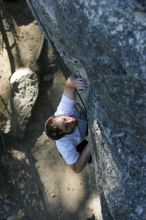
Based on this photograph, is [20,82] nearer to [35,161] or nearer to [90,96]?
[35,161]

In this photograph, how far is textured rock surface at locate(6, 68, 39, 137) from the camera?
6203 mm

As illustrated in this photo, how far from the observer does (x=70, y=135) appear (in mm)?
4434

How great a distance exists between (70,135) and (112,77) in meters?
1.53

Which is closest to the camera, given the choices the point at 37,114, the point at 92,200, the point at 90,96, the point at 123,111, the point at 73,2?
Answer: the point at 73,2

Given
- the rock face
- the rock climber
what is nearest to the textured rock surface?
the rock climber

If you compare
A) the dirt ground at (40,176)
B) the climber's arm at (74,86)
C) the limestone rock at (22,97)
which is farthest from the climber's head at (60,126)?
the limestone rock at (22,97)

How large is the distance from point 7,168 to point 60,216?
2.93 ft

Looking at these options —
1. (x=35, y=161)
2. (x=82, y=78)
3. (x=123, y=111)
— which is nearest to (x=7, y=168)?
(x=35, y=161)

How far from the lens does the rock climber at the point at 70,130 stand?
4238 mm

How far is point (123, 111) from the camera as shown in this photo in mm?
3139

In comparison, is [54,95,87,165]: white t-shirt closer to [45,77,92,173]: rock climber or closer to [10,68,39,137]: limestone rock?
[45,77,92,173]: rock climber

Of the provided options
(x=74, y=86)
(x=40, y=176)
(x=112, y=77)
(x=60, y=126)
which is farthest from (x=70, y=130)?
(x=40, y=176)

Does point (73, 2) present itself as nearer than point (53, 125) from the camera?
Yes

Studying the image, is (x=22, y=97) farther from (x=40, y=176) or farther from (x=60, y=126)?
(x=60, y=126)
